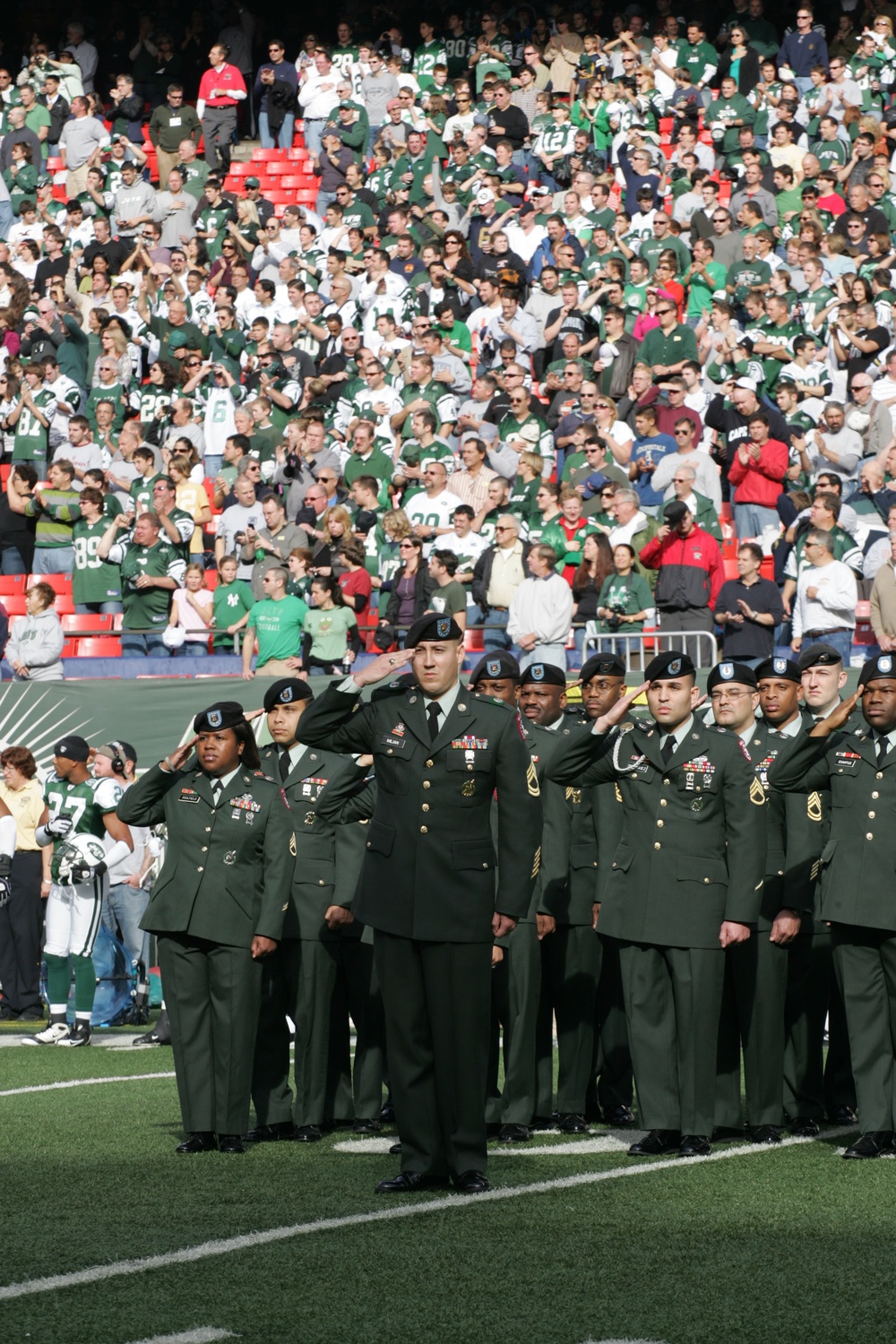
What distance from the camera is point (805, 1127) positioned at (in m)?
7.80

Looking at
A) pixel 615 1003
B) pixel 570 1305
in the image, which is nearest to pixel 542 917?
pixel 615 1003

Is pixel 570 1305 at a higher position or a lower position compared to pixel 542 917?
lower

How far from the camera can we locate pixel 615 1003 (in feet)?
26.7

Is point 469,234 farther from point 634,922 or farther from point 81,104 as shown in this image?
point 634,922

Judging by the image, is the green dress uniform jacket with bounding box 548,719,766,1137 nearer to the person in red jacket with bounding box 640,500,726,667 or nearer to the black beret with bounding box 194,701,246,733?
the black beret with bounding box 194,701,246,733

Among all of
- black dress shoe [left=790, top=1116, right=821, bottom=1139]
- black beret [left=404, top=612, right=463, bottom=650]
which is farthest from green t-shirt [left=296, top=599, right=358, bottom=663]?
black beret [left=404, top=612, right=463, bottom=650]

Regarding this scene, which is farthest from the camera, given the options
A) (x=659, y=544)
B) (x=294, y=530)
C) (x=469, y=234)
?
(x=469, y=234)

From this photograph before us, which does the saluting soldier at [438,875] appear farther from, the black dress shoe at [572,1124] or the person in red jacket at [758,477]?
the person in red jacket at [758,477]

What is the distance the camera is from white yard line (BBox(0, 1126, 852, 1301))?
5.22 m

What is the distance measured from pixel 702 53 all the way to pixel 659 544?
995 cm

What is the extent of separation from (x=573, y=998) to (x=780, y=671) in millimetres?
1594

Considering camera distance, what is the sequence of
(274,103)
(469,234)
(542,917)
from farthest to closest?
1. (274,103)
2. (469,234)
3. (542,917)

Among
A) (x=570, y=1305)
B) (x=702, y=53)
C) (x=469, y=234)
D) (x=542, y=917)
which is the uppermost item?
(x=702, y=53)

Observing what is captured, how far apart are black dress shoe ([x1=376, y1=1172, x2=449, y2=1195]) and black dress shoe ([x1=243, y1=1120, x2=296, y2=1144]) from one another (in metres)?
1.36
